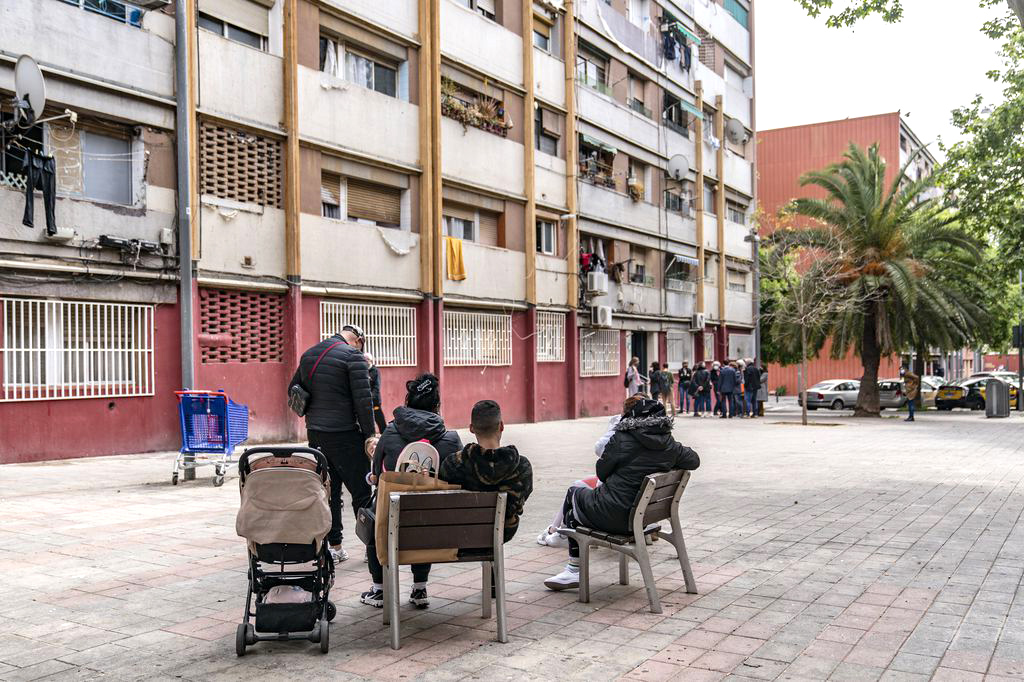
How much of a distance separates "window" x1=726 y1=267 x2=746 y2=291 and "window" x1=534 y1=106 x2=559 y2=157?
14151mm

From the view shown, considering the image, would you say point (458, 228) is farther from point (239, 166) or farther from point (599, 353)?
point (599, 353)

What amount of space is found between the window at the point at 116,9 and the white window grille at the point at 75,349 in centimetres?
467

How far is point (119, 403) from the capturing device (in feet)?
48.4

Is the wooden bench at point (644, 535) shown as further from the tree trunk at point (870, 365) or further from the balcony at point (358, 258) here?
the tree trunk at point (870, 365)

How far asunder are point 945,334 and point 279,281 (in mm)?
20491

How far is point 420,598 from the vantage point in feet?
17.8

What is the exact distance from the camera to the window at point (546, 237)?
25.7m

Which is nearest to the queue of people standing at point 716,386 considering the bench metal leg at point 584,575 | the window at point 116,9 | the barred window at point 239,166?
the barred window at point 239,166

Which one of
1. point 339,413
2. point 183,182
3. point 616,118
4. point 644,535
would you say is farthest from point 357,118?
point 644,535

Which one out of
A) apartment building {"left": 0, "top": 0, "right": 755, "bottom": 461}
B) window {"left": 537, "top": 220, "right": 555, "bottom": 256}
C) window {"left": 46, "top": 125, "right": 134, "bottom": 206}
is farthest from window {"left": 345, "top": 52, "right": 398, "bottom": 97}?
window {"left": 537, "top": 220, "right": 555, "bottom": 256}

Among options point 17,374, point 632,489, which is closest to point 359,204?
point 17,374

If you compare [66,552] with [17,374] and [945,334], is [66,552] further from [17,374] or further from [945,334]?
[945,334]

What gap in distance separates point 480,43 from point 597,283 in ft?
25.1

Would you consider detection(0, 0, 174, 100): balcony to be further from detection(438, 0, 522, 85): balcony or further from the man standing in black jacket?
the man standing in black jacket
